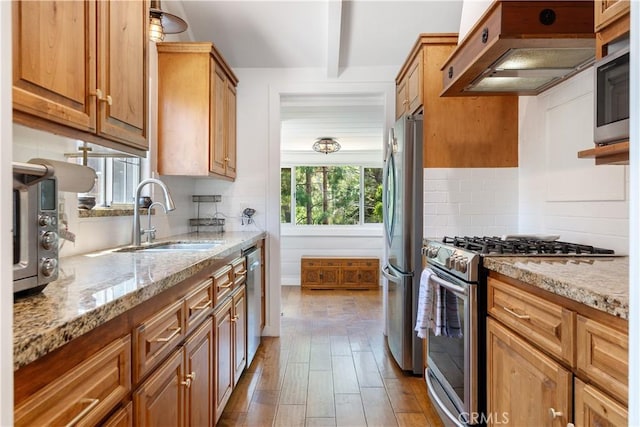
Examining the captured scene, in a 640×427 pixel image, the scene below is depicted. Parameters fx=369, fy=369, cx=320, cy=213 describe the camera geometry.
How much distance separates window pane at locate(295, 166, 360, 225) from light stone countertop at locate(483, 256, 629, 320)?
4.75m

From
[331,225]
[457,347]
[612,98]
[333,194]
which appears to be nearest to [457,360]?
[457,347]

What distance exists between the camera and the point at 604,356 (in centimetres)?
92

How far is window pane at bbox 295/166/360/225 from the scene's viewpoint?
630 centimetres

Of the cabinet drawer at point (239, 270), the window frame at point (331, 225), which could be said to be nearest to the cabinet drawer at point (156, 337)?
the cabinet drawer at point (239, 270)

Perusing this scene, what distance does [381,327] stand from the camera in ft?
12.1

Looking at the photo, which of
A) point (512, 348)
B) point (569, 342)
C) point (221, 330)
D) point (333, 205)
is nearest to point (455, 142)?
point (512, 348)

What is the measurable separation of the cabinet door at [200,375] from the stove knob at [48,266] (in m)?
0.61

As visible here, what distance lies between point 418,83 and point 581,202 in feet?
4.20

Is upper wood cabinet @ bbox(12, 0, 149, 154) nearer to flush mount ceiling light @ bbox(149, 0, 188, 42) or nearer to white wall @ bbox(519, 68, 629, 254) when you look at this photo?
flush mount ceiling light @ bbox(149, 0, 188, 42)

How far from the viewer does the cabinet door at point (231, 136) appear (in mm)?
3105

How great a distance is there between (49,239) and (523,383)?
152 cm

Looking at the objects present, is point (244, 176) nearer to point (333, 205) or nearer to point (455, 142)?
point (455, 142)

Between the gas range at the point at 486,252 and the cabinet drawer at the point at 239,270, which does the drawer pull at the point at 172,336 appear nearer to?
the cabinet drawer at the point at 239,270

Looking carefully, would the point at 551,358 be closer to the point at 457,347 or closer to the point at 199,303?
the point at 457,347
